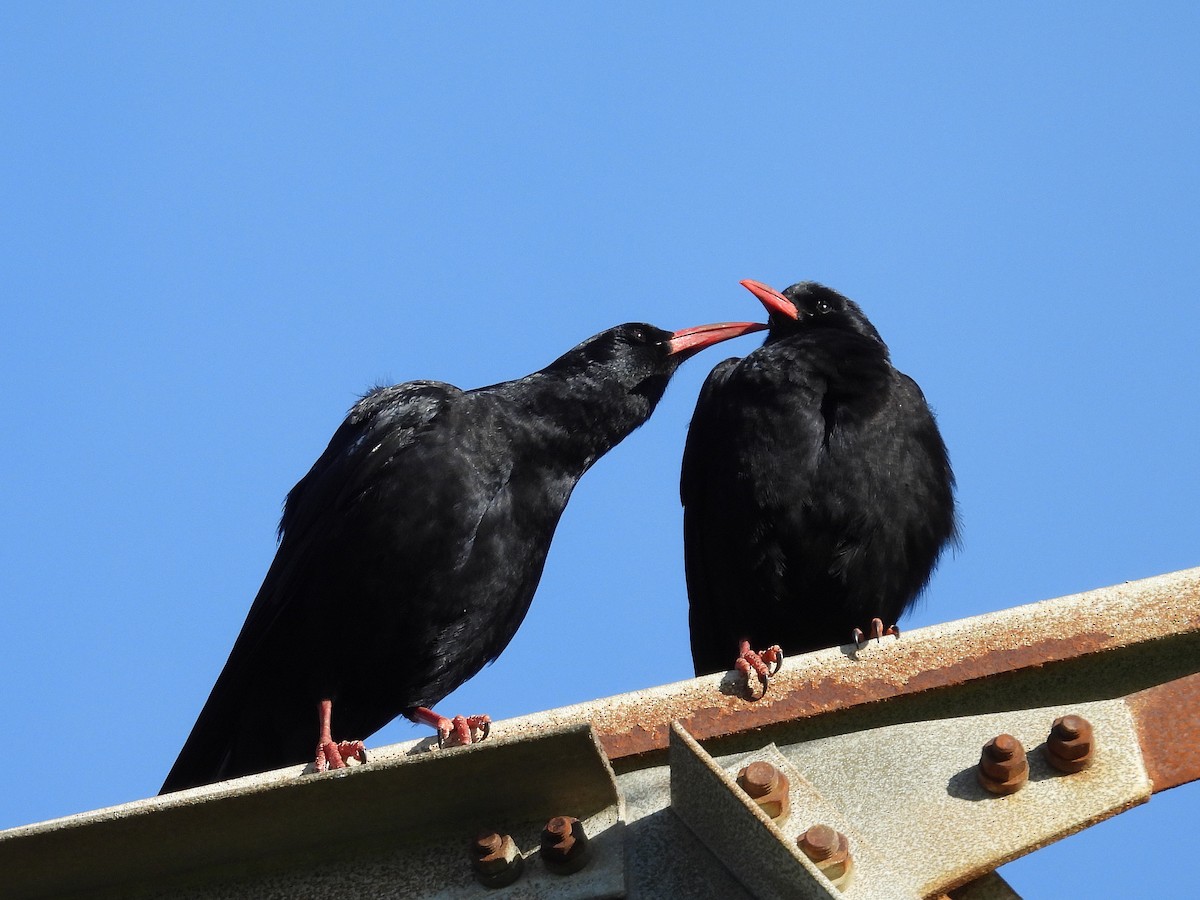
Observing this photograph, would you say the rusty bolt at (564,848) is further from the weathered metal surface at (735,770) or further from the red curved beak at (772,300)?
the red curved beak at (772,300)

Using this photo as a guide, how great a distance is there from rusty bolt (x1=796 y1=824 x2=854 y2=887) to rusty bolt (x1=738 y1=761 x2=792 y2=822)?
0.29 ft

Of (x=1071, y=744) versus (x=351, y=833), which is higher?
(x=351, y=833)

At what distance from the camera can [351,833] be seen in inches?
100

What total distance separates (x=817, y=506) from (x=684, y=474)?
0.87m

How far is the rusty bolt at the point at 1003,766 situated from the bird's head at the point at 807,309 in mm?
4625

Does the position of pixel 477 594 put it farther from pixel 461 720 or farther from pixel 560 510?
pixel 461 720

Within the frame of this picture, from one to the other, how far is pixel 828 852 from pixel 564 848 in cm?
45

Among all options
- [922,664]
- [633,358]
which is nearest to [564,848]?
[922,664]

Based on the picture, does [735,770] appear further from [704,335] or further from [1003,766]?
[704,335]

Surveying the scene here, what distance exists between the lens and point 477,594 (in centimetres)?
570

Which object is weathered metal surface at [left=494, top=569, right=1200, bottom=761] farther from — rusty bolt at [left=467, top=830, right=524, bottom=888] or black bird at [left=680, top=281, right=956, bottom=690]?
black bird at [left=680, top=281, right=956, bottom=690]

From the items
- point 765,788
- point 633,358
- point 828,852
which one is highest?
point 633,358

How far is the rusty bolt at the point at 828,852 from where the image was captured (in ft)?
7.32

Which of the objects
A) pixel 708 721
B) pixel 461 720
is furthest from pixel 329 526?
pixel 708 721
